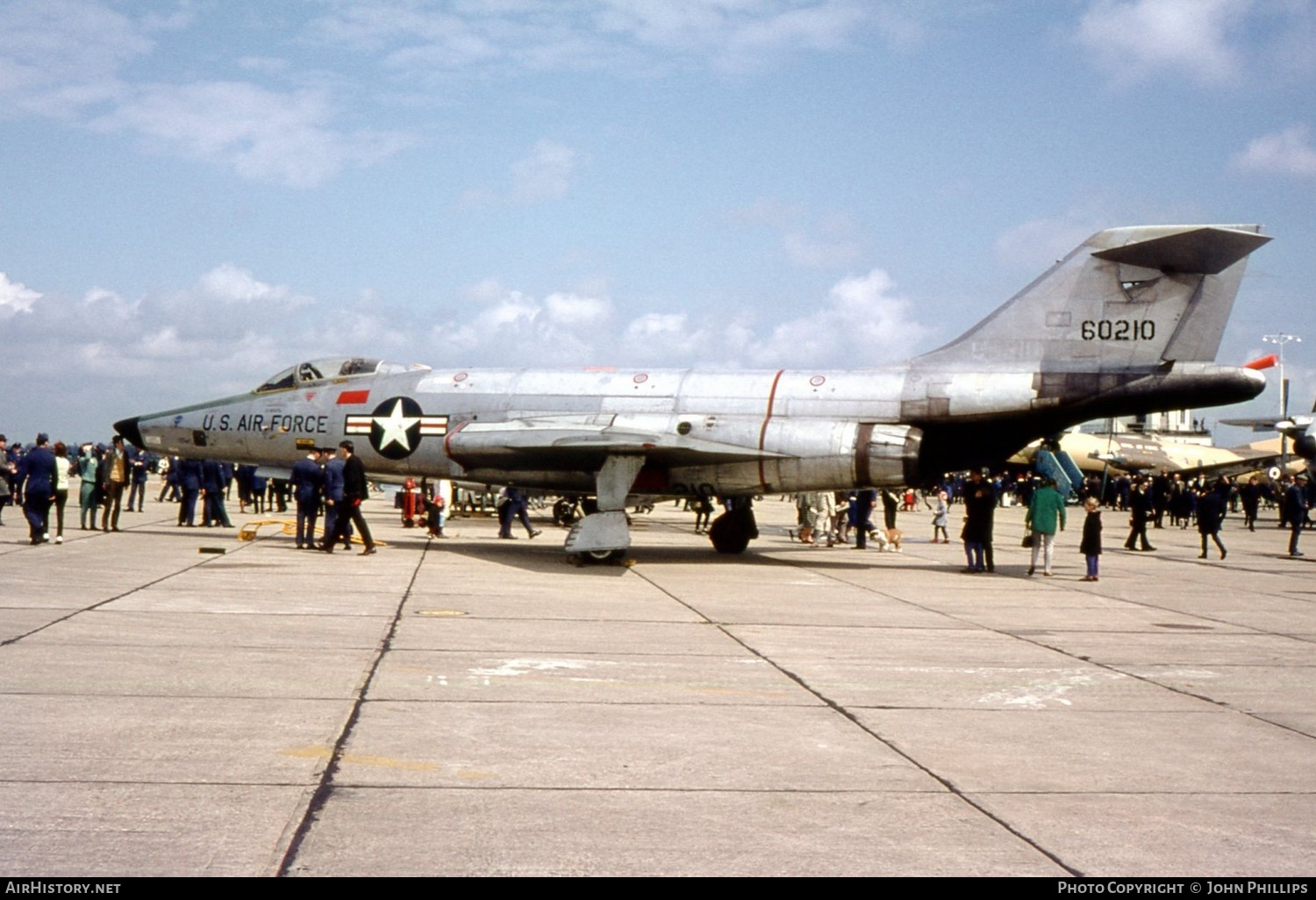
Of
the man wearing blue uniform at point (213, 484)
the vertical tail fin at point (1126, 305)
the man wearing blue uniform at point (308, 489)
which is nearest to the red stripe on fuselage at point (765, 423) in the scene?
the vertical tail fin at point (1126, 305)

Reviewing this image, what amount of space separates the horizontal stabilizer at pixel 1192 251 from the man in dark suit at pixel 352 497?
12131 mm

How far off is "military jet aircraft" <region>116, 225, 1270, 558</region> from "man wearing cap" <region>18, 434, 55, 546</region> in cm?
546

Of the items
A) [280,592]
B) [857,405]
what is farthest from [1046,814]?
[857,405]

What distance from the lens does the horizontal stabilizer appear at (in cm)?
1697

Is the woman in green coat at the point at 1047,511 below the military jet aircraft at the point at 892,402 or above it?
below

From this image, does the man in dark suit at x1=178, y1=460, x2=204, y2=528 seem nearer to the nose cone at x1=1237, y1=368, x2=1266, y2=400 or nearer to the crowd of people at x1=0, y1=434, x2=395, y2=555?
the crowd of people at x1=0, y1=434, x2=395, y2=555

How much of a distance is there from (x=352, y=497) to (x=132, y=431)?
6437mm

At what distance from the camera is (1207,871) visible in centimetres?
444

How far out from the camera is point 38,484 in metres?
18.6

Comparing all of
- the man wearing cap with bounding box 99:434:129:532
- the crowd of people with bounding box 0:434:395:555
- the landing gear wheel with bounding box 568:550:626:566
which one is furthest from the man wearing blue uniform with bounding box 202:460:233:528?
the landing gear wheel with bounding box 568:550:626:566

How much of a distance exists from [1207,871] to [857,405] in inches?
561

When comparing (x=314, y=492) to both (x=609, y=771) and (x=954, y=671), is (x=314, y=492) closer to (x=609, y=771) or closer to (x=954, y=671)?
(x=954, y=671)

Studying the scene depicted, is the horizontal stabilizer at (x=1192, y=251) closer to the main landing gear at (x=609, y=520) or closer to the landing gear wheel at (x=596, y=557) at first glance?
the main landing gear at (x=609, y=520)

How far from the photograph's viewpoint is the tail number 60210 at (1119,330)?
17.8 metres
